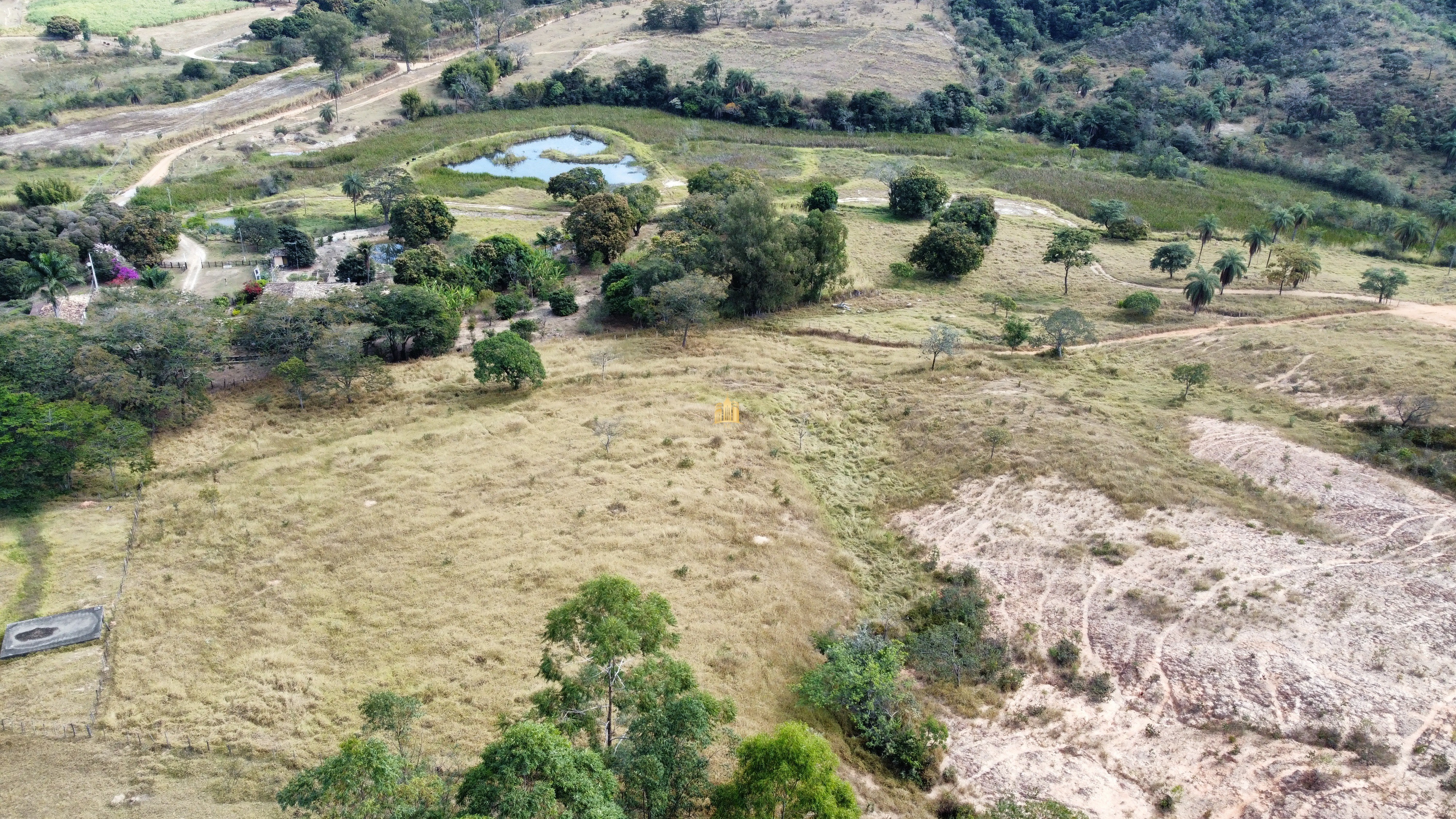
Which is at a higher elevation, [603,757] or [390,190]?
[390,190]

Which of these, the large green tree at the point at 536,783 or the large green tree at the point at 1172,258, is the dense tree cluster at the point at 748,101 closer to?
the large green tree at the point at 1172,258

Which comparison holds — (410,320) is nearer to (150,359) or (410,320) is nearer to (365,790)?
(150,359)

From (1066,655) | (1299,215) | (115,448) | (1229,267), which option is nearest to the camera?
(1066,655)

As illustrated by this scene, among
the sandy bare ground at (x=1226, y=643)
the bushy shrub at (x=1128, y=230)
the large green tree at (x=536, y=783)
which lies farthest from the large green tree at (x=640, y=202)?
the large green tree at (x=536, y=783)

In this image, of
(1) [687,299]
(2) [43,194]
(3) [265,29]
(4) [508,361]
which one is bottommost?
(4) [508,361]

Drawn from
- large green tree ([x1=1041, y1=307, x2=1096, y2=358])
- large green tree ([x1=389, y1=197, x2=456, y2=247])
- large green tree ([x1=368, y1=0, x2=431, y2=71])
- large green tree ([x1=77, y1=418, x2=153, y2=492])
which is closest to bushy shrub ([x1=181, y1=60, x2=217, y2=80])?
large green tree ([x1=368, y1=0, x2=431, y2=71])

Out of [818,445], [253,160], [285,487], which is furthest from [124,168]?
[818,445]

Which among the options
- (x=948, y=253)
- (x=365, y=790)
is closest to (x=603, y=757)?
(x=365, y=790)

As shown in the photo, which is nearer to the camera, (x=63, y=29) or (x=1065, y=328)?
(x=1065, y=328)
